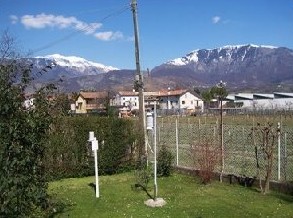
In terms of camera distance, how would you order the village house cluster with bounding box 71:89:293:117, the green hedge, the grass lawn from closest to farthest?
the grass lawn, the green hedge, the village house cluster with bounding box 71:89:293:117

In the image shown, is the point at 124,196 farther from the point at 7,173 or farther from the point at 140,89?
the point at 140,89

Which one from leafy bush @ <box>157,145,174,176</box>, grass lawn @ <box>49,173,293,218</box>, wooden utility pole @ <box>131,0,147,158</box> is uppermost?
wooden utility pole @ <box>131,0,147,158</box>

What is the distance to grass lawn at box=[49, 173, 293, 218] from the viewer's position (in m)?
10.4

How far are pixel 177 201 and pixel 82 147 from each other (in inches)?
241

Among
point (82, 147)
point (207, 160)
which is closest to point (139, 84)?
point (82, 147)

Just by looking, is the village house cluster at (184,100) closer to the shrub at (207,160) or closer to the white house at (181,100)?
the white house at (181,100)

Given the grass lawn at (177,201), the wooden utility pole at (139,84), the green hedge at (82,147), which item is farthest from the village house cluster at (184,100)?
the grass lawn at (177,201)

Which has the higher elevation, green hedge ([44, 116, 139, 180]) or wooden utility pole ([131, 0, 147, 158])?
wooden utility pole ([131, 0, 147, 158])

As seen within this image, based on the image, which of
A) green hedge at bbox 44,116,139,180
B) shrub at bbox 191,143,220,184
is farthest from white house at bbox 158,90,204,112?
shrub at bbox 191,143,220,184

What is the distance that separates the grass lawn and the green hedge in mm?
1761

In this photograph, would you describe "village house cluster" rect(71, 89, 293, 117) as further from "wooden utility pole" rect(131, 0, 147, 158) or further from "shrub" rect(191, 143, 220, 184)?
"shrub" rect(191, 143, 220, 184)

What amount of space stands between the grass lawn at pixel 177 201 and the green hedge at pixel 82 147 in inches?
69.3

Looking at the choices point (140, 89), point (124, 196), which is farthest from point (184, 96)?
point (124, 196)

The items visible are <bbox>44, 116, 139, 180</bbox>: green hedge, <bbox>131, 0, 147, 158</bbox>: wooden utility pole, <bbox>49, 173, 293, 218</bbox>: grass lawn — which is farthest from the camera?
<bbox>131, 0, 147, 158</bbox>: wooden utility pole
